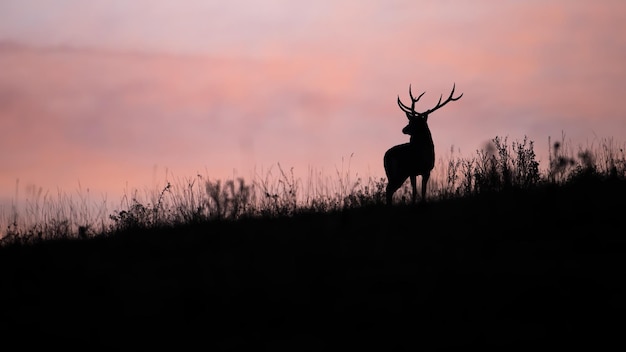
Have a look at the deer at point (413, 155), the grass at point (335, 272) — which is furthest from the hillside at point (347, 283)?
the deer at point (413, 155)

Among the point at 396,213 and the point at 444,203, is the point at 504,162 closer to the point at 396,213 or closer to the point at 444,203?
the point at 444,203

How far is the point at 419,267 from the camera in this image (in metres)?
8.34

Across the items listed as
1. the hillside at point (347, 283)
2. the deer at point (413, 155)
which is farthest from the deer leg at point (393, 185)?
the hillside at point (347, 283)

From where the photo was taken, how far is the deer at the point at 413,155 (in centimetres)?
1340

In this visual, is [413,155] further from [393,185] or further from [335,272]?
[335,272]

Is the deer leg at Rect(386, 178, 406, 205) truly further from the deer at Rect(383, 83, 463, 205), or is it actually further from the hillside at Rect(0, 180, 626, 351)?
the hillside at Rect(0, 180, 626, 351)

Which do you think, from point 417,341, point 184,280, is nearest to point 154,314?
point 184,280

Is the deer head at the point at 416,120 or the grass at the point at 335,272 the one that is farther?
the deer head at the point at 416,120

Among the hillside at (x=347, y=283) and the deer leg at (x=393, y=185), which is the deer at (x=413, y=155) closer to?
the deer leg at (x=393, y=185)

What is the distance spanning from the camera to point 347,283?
26.3 ft

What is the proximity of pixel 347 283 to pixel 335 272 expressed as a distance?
1.21ft

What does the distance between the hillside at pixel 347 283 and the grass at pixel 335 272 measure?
0.07 ft

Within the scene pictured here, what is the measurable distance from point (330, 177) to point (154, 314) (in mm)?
5801

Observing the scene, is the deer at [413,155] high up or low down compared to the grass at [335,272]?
up
